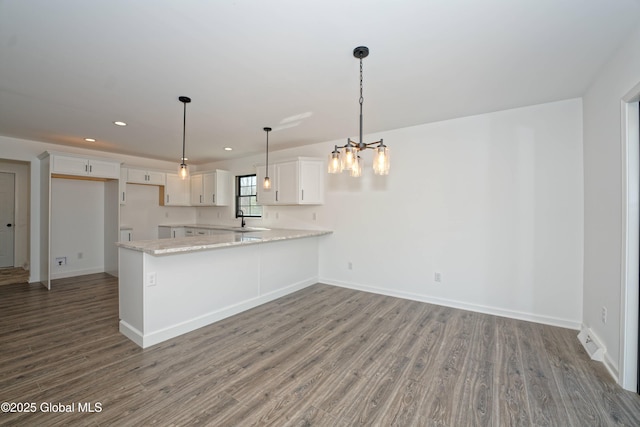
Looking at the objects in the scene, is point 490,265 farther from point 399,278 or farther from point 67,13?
point 67,13

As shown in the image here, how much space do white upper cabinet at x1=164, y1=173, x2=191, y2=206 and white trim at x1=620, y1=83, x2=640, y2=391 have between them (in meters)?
7.30

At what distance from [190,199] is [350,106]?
524cm

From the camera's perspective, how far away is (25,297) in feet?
13.0

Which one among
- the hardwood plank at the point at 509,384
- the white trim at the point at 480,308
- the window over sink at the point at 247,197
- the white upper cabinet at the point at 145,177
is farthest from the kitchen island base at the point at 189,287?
the white upper cabinet at the point at 145,177

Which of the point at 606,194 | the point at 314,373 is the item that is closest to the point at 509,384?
the point at 314,373

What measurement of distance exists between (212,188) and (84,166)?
2.27 metres

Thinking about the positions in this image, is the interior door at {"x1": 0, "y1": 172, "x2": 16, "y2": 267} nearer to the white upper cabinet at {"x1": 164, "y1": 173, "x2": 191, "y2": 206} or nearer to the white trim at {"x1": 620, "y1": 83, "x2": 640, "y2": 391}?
the white upper cabinet at {"x1": 164, "y1": 173, "x2": 191, "y2": 206}

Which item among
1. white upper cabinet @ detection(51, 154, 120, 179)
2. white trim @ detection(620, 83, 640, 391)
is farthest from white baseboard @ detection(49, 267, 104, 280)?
white trim @ detection(620, 83, 640, 391)

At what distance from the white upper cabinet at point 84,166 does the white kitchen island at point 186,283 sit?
3010 mm

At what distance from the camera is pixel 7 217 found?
18.2 ft

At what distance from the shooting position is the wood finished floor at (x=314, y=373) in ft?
5.70

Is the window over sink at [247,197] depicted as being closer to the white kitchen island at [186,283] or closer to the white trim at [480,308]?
the white kitchen island at [186,283]

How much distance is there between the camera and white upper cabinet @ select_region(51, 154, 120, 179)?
4551mm

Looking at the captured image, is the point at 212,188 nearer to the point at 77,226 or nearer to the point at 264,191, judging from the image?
the point at 264,191
